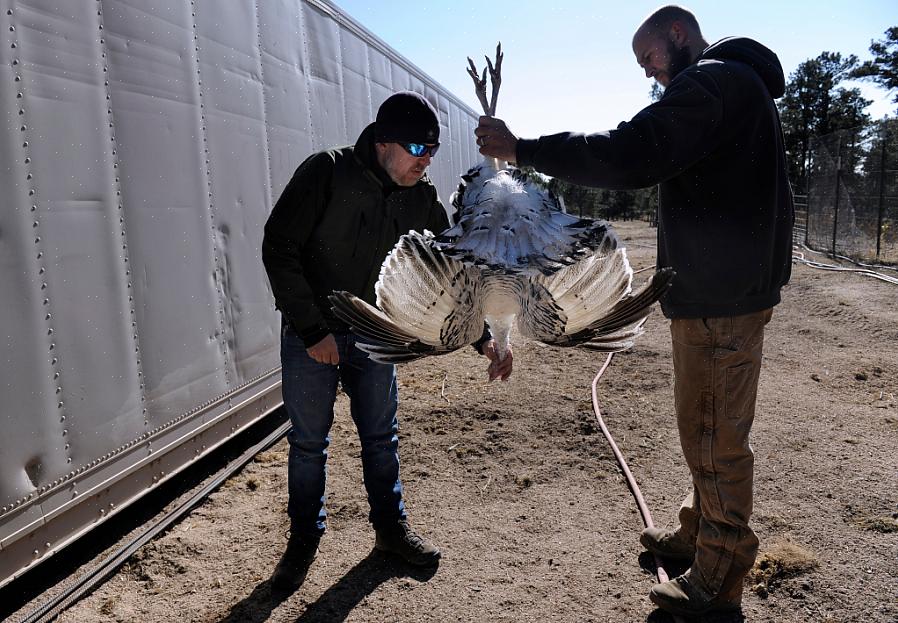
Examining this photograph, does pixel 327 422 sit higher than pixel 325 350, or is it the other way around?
pixel 325 350

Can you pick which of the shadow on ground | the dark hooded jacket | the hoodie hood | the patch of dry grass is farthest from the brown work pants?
the shadow on ground

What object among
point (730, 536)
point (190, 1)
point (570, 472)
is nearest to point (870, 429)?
point (570, 472)

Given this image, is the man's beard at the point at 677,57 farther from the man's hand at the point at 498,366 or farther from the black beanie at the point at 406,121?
the man's hand at the point at 498,366

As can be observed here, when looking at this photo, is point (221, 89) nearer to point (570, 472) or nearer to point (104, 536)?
point (104, 536)

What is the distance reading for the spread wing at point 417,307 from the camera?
6.95 feet

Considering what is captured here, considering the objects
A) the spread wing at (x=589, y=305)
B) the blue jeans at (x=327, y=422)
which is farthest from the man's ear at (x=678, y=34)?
the blue jeans at (x=327, y=422)

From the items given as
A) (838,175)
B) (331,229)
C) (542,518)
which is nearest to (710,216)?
(331,229)

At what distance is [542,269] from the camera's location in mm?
1944

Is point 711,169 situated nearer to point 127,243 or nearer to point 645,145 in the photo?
point 645,145

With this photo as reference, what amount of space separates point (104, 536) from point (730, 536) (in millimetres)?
3504

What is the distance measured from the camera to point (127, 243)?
3145 mm

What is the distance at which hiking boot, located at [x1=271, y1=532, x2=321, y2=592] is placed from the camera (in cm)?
305

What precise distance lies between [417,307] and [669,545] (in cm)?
208

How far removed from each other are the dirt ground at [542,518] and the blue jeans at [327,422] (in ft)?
1.26
